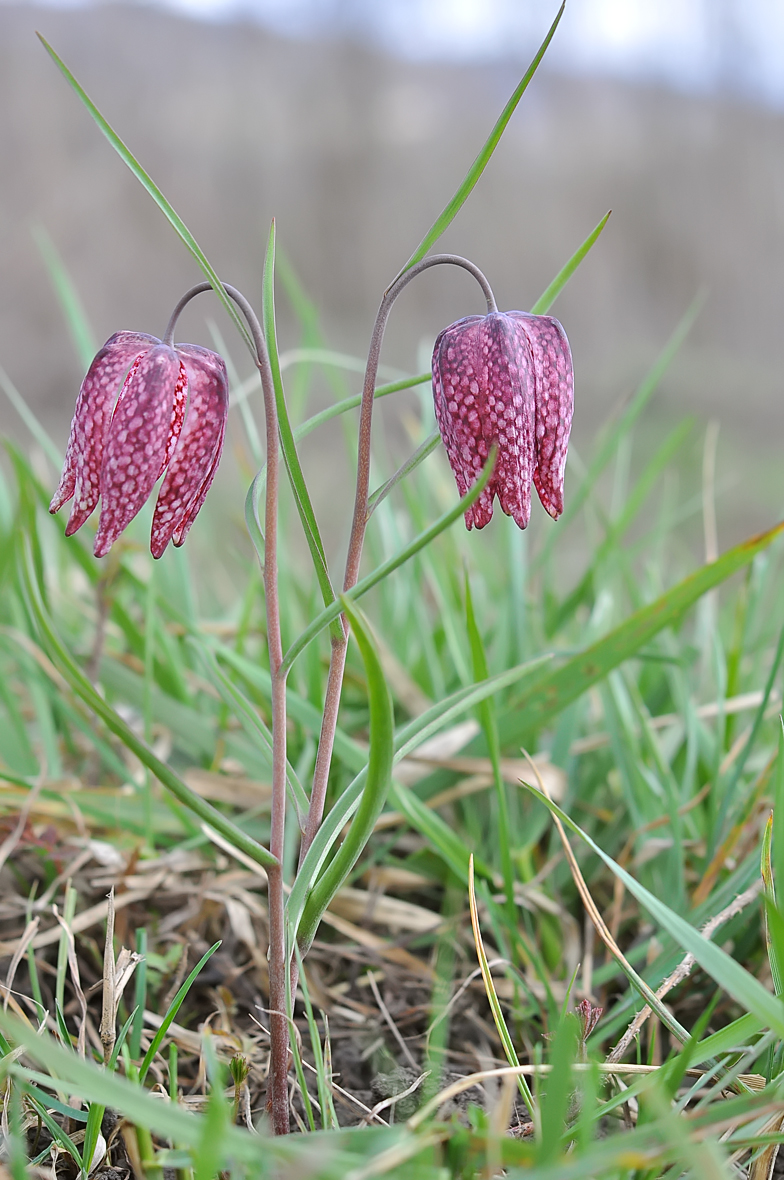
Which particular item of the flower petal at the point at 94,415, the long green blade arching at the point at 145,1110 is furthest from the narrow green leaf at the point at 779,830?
the flower petal at the point at 94,415

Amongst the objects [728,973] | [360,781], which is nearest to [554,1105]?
[728,973]

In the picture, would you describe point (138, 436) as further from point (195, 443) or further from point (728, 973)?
point (728, 973)

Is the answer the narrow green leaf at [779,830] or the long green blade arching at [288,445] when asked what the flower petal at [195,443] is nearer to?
the long green blade arching at [288,445]

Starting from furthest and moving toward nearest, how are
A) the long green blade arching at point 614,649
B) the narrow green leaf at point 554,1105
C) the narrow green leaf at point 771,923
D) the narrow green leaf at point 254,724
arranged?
the long green blade arching at point 614,649
the narrow green leaf at point 254,724
the narrow green leaf at point 771,923
the narrow green leaf at point 554,1105

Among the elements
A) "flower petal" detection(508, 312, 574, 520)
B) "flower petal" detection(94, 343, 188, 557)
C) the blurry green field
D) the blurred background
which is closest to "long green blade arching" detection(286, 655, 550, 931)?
the blurry green field

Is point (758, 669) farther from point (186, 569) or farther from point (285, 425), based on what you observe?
point (285, 425)

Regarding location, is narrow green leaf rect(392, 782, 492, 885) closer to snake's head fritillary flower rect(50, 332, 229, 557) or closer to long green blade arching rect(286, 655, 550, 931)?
long green blade arching rect(286, 655, 550, 931)

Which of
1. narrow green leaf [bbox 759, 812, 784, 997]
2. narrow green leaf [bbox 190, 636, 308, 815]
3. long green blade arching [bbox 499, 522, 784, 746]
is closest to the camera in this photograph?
narrow green leaf [bbox 759, 812, 784, 997]
